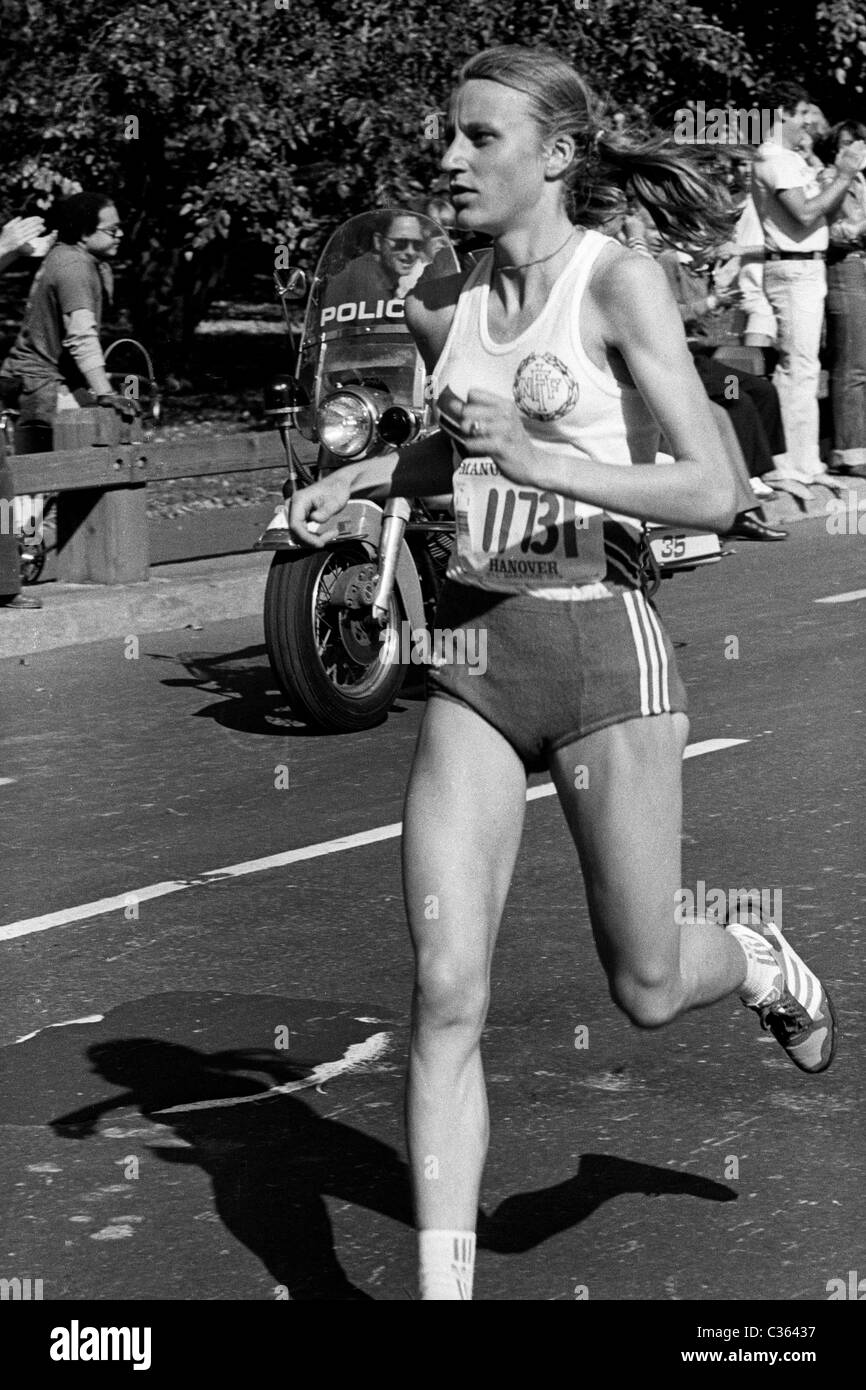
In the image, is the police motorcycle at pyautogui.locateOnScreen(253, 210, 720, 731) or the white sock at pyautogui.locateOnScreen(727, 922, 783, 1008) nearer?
the white sock at pyautogui.locateOnScreen(727, 922, 783, 1008)

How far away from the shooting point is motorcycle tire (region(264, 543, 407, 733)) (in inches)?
324

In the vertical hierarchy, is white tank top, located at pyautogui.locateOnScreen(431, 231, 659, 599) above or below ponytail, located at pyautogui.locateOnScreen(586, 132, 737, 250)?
below

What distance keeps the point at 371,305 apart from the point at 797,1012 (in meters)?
4.81

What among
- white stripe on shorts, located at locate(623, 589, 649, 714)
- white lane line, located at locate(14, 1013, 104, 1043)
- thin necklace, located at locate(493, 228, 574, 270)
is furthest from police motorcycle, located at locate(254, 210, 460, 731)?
white stripe on shorts, located at locate(623, 589, 649, 714)

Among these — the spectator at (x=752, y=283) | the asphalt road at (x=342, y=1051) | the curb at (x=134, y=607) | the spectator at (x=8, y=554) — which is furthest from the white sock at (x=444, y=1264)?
the spectator at (x=752, y=283)

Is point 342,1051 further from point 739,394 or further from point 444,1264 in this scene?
point 739,394

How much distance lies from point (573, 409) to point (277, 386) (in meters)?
5.00

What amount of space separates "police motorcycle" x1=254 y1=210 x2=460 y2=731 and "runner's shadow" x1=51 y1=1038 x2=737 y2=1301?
10.8 ft

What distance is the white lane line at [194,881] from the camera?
6.07 m

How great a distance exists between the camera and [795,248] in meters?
13.6

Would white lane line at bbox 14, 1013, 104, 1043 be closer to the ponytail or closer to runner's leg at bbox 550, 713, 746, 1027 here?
runner's leg at bbox 550, 713, 746, 1027

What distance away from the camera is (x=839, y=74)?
19.1 m

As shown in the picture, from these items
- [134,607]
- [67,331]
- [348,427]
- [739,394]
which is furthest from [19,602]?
[739,394]

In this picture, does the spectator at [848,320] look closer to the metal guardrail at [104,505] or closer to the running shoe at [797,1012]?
the metal guardrail at [104,505]
